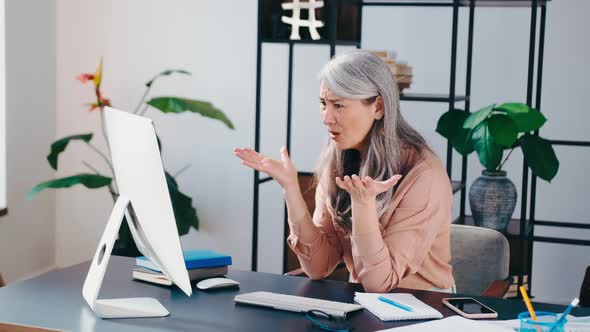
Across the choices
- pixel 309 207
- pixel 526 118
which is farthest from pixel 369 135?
pixel 309 207

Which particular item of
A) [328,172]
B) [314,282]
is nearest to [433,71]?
[328,172]

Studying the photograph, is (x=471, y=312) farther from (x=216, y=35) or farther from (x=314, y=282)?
(x=216, y=35)

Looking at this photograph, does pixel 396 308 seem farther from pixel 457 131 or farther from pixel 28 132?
pixel 28 132

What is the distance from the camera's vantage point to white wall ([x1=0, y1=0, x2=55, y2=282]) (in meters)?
4.59

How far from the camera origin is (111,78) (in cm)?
498

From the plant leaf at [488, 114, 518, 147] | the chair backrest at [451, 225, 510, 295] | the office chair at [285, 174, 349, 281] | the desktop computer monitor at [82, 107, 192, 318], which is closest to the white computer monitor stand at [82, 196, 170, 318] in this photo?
the desktop computer monitor at [82, 107, 192, 318]

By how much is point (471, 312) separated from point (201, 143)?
3.07 m

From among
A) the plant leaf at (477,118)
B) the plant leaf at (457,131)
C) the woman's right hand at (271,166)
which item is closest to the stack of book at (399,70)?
the plant leaf at (457,131)

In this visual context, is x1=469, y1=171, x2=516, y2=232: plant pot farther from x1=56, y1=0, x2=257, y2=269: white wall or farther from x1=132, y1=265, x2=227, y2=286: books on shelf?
x1=132, y1=265, x2=227, y2=286: books on shelf

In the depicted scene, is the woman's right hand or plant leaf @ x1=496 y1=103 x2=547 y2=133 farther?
plant leaf @ x1=496 y1=103 x2=547 y2=133

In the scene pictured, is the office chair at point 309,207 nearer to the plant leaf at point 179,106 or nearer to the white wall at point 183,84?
the plant leaf at point 179,106

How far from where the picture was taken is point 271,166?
7.86 ft

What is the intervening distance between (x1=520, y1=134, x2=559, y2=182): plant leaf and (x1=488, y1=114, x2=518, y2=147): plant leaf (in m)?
0.18

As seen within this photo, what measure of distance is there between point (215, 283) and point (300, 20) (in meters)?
1.81
